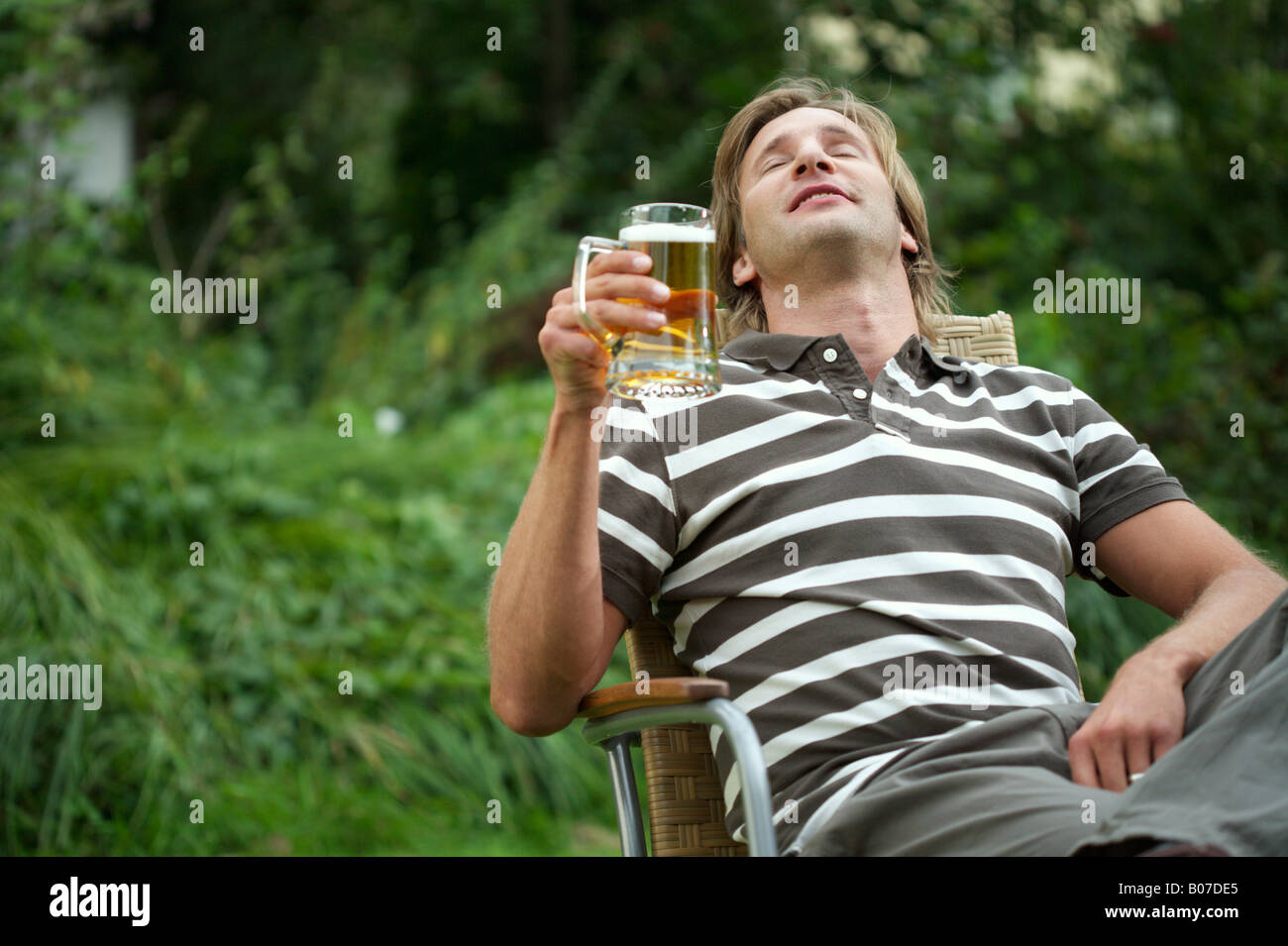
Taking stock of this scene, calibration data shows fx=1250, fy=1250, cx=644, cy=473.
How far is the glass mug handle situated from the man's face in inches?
29.5

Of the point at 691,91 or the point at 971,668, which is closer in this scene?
the point at 971,668

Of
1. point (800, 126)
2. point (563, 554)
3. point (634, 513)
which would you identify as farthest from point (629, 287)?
point (800, 126)

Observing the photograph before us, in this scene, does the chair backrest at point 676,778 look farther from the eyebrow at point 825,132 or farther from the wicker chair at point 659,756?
the eyebrow at point 825,132

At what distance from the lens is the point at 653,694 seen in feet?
5.42

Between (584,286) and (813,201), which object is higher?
(813,201)

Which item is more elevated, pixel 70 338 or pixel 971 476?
pixel 70 338

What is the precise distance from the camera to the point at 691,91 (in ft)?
27.4

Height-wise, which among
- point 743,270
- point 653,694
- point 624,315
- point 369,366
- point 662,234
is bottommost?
point 653,694

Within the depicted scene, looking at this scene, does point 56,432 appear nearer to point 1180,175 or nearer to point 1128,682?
A: point 1128,682

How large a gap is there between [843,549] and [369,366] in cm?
404

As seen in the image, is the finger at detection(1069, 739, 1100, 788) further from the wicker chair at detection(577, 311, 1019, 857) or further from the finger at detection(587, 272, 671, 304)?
the finger at detection(587, 272, 671, 304)

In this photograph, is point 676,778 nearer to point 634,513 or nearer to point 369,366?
point 634,513
